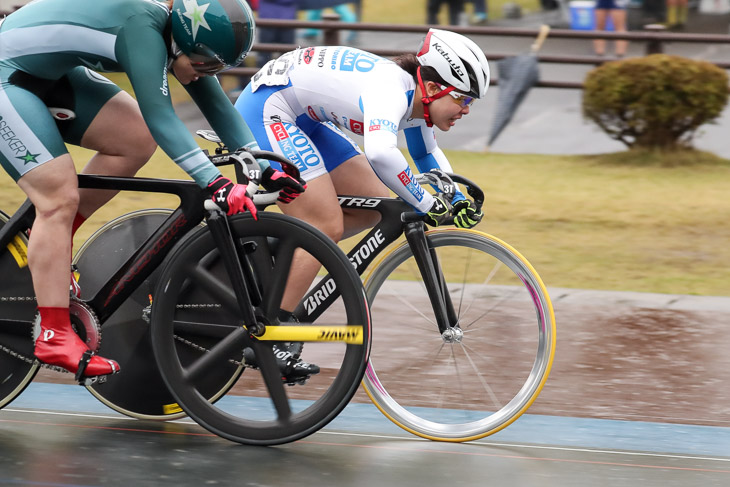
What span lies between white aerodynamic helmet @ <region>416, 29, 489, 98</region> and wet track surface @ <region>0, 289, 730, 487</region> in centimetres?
144

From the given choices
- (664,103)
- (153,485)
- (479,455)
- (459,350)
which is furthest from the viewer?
(664,103)

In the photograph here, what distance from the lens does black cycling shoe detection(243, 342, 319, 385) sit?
15.1 feet

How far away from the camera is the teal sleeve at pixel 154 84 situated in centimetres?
422

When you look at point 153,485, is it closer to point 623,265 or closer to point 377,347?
point 377,347

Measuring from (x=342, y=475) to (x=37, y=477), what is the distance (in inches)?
43.3

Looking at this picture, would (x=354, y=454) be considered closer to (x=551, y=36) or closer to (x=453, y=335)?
(x=453, y=335)

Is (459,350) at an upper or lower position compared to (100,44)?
lower

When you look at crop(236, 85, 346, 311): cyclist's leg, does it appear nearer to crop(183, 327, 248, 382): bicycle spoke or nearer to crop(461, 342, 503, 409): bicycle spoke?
crop(183, 327, 248, 382): bicycle spoke

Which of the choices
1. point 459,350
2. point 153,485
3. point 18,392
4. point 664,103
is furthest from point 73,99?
point 664,103

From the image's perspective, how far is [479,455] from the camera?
4.59m

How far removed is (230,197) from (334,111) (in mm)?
Result: 865

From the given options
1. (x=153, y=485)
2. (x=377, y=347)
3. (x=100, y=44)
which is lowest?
(x=377, y=347)

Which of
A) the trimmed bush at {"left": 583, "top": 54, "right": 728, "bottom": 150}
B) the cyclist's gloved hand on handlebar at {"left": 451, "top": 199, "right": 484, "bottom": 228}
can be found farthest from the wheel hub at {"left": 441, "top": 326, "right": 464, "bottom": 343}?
the trimmed bush at {"left": 583, "top": 54, "right": 728, "bottom": 150}

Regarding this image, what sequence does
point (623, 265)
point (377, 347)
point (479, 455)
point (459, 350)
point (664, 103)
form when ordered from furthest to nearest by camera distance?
point (664, 103) → point (623, 265) → point (377, 347) → point (459, 350) → point (479, 455)
